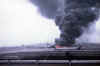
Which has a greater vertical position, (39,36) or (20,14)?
(20,14)

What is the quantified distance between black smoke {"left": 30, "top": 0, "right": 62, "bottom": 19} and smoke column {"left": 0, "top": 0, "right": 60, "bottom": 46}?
0.04 metres

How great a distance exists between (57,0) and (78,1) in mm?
213

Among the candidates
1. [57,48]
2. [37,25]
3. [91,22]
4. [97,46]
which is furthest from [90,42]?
[37,25]

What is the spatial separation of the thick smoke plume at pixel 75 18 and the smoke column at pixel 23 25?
85mm

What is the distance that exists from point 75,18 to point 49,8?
0.93ft

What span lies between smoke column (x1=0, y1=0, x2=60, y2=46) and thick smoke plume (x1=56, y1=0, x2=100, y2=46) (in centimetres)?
9

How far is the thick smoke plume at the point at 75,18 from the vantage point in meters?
1.22

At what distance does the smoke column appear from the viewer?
1.25 meters

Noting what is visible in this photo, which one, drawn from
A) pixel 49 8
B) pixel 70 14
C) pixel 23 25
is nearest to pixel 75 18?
pixel 70 14

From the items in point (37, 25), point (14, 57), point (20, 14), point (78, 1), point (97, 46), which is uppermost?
point (78, 1)

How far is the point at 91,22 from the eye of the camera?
1212 millimetres

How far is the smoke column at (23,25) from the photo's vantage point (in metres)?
1.25

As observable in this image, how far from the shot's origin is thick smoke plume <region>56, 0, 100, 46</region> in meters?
1.22

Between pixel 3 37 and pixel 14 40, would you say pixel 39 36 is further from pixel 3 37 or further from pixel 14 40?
pixel 3 37
